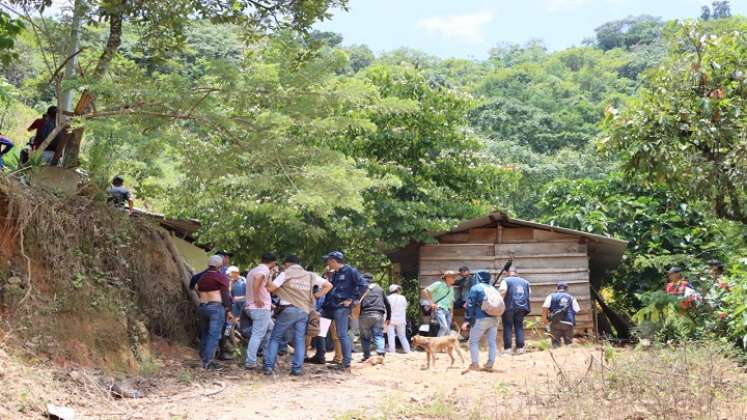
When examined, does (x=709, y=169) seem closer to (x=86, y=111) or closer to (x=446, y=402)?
(x=446, y=402)

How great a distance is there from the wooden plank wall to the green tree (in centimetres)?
616

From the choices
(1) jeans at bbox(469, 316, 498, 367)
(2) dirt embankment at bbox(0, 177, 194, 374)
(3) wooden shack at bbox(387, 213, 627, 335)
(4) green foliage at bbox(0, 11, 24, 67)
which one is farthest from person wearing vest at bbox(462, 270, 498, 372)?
(4) green foliage at bbox(0, 11, 24, 67)

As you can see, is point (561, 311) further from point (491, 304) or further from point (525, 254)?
point (491, 304)

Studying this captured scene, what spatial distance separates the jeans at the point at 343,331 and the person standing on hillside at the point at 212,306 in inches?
64.8

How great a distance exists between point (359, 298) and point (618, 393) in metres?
4.73

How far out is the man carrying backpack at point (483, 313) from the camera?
1156 cm

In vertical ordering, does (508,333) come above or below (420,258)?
below

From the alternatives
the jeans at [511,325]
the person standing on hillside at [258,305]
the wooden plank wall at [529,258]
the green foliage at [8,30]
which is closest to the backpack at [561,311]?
the jeans at [511,325]

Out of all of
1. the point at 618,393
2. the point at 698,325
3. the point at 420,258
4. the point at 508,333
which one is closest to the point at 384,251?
the point at 420,258

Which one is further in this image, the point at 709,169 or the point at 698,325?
the point at 698,325

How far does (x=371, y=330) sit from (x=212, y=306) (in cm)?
300

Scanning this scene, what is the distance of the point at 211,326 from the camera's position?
435 inches

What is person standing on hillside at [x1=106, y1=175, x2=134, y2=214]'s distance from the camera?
12.0 m

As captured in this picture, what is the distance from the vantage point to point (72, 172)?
1137 centimetres
